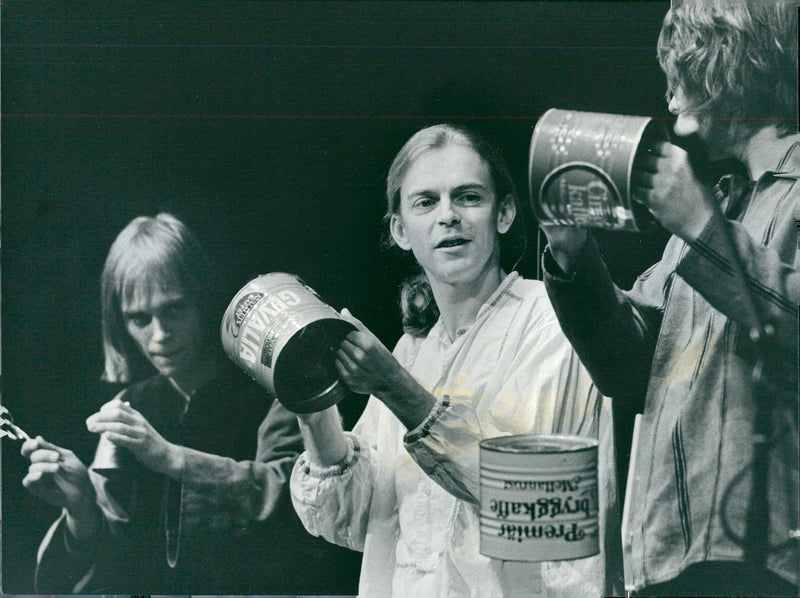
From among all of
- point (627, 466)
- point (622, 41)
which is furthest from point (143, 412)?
point (622, 41)

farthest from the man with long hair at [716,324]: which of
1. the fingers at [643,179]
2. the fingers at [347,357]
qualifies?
the fingers at [347,357]

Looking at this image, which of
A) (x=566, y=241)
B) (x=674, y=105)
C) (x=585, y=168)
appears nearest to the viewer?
(x=585, y=168)

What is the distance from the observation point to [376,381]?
1763mm

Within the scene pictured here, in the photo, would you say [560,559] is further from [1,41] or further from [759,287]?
[1,41]

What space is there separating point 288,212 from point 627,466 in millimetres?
950

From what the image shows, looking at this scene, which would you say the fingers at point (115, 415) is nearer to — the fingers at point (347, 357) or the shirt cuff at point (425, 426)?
the fingers at point (347, 357)

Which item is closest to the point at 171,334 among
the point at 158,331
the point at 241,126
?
the point at 158,331

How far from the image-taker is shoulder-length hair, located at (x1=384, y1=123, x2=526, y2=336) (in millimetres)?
1836

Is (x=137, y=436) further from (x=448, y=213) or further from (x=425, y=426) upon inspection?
(x=448, y=213)

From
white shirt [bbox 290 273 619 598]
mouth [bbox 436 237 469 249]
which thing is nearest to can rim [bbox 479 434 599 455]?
white shirt [bbox 290 273 619 598]

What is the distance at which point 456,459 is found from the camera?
5.68 ft

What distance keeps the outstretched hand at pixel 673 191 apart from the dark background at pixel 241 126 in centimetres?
12

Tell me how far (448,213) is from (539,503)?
0.65 metres

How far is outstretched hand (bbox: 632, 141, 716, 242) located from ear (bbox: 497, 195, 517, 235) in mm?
272
